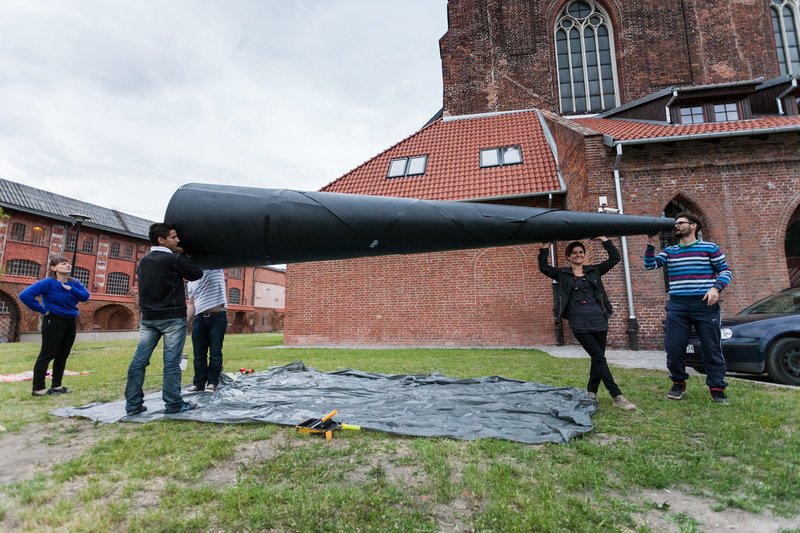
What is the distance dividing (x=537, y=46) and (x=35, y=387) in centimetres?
1908

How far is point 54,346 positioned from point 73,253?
3019 cm

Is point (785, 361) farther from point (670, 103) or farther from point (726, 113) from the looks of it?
point (726, 113)

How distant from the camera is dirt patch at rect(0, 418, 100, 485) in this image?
2297 mm

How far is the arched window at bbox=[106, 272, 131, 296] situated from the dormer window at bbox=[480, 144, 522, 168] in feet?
112

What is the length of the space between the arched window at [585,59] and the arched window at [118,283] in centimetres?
3636

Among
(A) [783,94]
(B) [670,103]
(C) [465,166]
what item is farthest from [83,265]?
(A) [783,94]

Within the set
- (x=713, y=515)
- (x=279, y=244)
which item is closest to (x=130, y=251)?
(x=279, y=244)

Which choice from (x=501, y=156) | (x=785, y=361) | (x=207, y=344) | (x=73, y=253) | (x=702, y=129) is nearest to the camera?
(x=207, y=344)

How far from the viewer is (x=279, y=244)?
2709 mm

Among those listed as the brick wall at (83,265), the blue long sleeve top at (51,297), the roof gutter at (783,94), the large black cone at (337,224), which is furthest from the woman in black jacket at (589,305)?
the brick wall at (83,265)

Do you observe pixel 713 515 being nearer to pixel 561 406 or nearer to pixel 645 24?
pixel 561 406

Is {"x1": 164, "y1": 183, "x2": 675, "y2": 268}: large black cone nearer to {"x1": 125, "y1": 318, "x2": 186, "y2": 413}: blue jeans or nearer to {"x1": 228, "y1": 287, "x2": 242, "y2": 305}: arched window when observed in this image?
{"x1": 125, "y1": 318, "x2": 186, "y2": 413}: blue jeans

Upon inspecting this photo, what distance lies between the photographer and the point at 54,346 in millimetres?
4688

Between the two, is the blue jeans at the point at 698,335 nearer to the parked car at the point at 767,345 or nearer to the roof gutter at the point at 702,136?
the parked car at the point at 767,345
